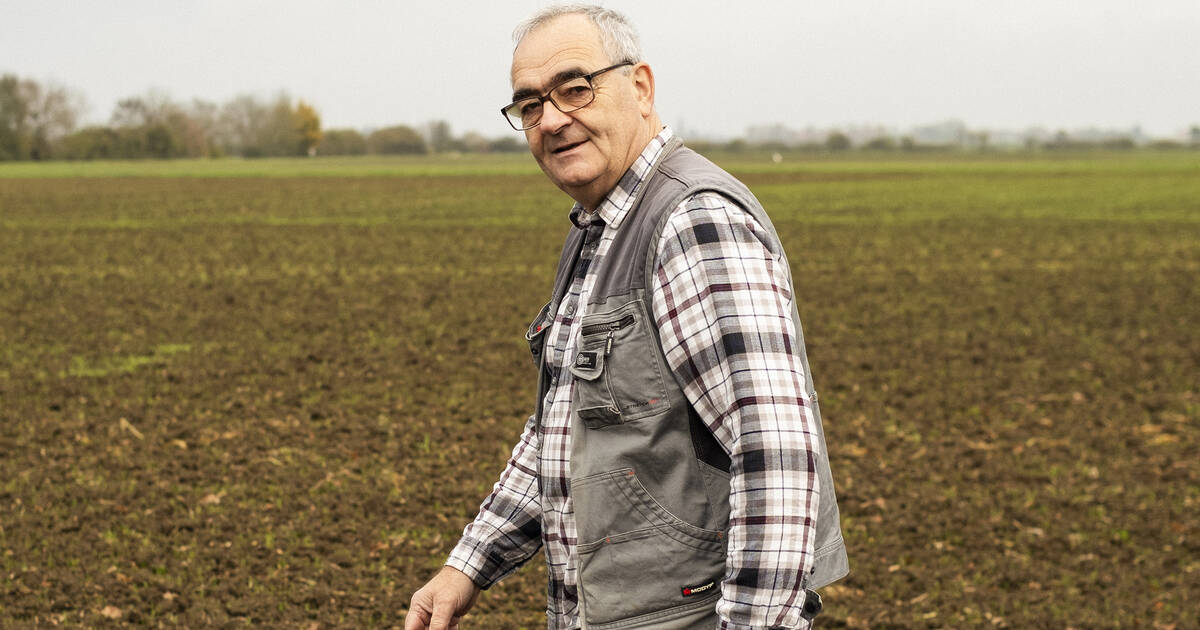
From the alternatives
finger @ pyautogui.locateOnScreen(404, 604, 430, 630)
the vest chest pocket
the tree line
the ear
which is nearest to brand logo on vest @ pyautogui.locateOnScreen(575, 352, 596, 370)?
the vest chest pocket

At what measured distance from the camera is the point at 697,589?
201cm

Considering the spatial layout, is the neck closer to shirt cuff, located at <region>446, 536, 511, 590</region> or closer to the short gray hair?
the short gray hair

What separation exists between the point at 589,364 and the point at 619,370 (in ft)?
0.20

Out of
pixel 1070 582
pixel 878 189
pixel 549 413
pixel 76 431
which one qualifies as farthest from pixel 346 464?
pixel 878 189

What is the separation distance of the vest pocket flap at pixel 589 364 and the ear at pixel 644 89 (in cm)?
53

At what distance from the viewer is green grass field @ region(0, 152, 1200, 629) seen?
20.9 ft

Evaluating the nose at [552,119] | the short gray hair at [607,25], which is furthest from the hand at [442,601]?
the short gray hair at [607,25]

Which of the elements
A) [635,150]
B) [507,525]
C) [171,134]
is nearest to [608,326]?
[635,150]

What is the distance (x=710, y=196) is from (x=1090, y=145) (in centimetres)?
19434

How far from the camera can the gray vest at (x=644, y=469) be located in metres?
1.96

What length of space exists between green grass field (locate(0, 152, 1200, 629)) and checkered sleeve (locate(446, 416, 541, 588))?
138 inches

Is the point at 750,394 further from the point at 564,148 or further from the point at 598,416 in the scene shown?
the point at 564,148

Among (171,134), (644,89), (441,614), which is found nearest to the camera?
(644,89)

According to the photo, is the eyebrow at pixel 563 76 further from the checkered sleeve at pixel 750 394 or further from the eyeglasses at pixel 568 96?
the checkered sleeve at pixel 750 394
